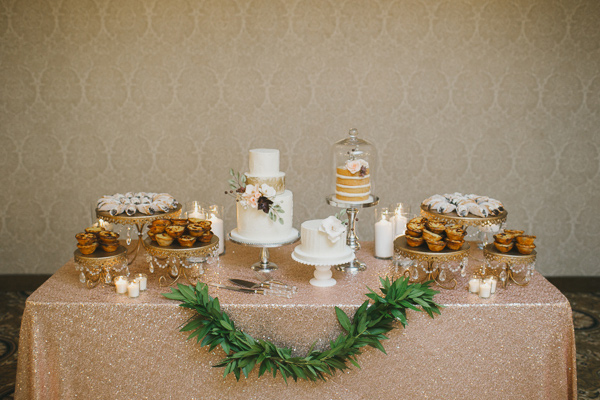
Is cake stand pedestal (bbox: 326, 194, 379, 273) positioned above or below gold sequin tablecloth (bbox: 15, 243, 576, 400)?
above

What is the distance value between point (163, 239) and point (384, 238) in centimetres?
113

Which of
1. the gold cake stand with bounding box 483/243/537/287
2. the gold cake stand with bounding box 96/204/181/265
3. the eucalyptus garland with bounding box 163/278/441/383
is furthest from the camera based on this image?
the gold cake stand with bounding box 96/204/181/265

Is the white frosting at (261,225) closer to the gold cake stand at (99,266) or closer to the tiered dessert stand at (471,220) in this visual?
the gold cake stand at (99,266)

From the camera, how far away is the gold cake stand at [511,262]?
2.37 metres

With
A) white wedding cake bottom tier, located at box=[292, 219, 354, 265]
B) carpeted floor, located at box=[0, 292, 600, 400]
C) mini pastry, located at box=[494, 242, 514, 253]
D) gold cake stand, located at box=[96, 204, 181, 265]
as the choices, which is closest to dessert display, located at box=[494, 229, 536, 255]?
mini pastry, located at box=[494, 242, 514, 253]

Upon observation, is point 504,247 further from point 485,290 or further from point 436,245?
point 436,245

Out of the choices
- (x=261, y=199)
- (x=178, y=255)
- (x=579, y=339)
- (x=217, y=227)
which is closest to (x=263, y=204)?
(x=261, y=199)

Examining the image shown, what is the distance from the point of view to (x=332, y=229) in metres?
2.29

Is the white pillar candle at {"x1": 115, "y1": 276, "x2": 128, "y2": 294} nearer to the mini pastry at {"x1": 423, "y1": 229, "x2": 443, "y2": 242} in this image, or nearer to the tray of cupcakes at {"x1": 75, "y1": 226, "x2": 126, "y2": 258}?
→ the tray of cupcakes at {"x1": 75, "y1": 226, "x2": 126, "y2": 258}

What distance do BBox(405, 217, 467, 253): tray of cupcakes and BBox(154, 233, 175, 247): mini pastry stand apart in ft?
3.43

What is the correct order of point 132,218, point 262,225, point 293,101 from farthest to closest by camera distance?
point 293,101
point 132,218
point 262,225

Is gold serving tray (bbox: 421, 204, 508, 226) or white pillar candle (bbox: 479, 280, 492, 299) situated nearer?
white pillar candle (bbox: 479, 280, 492, 299)

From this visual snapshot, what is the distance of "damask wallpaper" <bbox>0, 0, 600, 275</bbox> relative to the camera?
418 cm

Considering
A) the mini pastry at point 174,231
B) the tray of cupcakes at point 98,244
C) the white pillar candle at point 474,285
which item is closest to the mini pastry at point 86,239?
the tray of cupcakes at point 98,244
